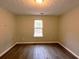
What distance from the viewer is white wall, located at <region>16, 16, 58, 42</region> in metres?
7.38

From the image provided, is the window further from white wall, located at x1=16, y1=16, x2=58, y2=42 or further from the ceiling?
the ceiling

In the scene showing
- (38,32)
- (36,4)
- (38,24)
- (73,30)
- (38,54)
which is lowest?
(38,54)

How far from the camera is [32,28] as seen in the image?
7453mm

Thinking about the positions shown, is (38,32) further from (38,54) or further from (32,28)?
(38,54)

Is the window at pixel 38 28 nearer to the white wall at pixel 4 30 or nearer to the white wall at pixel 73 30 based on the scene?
the white wall at pixel 4 30

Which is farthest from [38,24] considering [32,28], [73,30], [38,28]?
[73,30]

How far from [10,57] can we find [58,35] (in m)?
4.26

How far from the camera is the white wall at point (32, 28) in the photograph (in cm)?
738

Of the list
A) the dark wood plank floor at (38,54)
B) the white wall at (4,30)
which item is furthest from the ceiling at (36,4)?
the dark wood plank floor at (38,54)

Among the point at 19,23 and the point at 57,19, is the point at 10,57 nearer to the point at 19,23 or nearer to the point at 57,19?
the point at 19,23

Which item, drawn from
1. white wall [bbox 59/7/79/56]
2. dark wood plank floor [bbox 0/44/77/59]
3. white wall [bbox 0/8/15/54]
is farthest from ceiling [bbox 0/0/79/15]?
dark wood plank floor [bbox 0/44/77/59]

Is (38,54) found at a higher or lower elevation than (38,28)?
lower

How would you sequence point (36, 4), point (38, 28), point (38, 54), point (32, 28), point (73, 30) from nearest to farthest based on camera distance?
1. point (36, 4)
2. point (73, 30)
3. point (38, 54)
4. point (32, 28)
5. point (38, 28)

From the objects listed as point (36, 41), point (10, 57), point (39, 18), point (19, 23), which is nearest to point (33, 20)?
point (39, 18)
